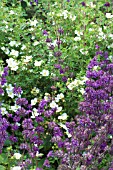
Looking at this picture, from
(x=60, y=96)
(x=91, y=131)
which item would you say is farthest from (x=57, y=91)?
(x=91, y=131)

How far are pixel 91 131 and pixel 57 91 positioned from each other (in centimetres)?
83

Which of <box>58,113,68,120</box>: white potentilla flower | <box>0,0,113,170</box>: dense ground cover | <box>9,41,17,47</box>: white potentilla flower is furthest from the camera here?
<box>9,41,17,47</box>: white potentilla flower

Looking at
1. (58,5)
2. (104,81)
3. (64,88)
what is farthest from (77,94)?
(58,5)

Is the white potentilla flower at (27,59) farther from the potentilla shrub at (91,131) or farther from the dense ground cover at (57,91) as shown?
the potentilla shrub at (91,131)

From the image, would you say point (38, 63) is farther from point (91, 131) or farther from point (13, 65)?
point (91, 131)

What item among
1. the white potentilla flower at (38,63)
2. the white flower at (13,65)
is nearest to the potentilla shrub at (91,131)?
the white potentilla flower at (38,63)

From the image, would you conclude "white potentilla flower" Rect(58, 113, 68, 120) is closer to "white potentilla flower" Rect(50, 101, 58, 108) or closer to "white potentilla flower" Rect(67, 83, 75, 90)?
"white potentilla flower" Rect(50, 101, 58, 108)

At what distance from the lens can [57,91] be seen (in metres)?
3.26

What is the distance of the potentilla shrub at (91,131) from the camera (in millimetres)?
2215

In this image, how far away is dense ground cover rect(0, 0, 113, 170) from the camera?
7.80 feet

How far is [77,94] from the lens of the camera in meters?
3.10

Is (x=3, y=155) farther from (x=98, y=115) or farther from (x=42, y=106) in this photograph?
(x=98, y=115)

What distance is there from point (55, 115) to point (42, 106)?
34 centimetres

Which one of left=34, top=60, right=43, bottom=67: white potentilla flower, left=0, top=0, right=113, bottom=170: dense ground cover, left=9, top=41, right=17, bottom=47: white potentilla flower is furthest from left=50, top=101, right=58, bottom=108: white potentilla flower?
left=9, top=41, right=17, bottom=47: white potentilla flower
